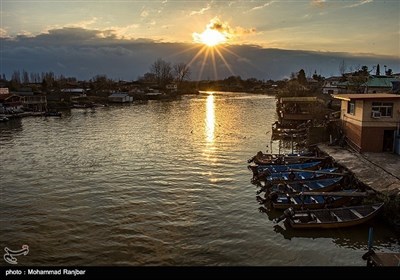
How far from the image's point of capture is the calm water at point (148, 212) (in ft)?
48.9

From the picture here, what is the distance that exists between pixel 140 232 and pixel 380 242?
1064 cm

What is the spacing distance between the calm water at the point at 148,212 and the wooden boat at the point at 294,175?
3.51 feet

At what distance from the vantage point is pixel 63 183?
2450 centimetres

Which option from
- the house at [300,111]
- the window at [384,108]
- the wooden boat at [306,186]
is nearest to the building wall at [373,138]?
the window at [384,108]

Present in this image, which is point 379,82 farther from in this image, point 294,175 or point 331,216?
point 331,216

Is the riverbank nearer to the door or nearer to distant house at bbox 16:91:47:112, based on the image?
the door

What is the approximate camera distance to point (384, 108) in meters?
25.1

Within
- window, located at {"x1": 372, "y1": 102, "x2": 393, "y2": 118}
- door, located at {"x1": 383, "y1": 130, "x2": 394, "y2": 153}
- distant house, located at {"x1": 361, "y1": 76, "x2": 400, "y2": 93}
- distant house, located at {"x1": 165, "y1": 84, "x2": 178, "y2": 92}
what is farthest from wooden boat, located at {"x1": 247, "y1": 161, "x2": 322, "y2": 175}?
distant house, located at {"x1": 165, "y1": 84, "x2": 178, "y2": 92}

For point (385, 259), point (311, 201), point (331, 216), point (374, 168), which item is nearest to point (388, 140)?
point (374, 168)

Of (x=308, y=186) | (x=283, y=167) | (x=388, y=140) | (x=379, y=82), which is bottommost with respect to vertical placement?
(x=308, y=186)

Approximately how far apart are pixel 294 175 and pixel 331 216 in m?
6.06
